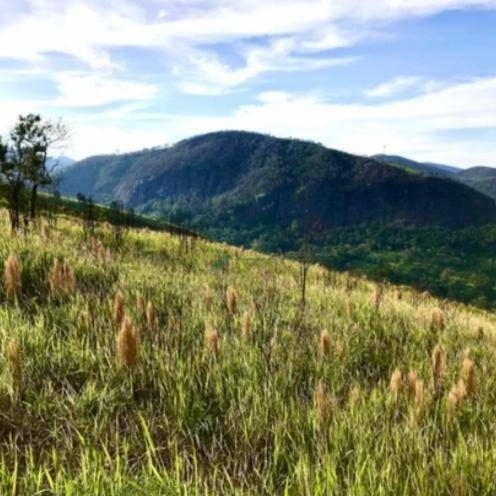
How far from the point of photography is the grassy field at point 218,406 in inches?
102

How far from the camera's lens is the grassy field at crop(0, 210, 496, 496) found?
2.59 m

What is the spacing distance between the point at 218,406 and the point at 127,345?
70cm

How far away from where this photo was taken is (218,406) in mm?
3570

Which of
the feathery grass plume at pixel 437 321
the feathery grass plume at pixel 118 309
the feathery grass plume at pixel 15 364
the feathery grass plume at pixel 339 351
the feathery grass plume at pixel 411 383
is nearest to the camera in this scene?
the feathery grass plume at pixel 15 364

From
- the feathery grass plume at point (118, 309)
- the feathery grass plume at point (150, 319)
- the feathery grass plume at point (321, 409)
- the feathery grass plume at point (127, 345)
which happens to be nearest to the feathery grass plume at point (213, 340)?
the feathery grass plume at point (150, 319)

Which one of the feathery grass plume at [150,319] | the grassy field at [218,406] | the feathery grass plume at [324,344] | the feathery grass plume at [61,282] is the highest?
the feathery grass plume at [61,282]

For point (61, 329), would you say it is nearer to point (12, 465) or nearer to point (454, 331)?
point (12, 465)

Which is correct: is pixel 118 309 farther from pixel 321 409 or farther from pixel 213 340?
pixel 321 409

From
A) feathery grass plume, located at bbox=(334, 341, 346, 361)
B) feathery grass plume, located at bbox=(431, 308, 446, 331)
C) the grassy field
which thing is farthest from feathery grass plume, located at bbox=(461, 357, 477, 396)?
feathery grass plume, located at bbox=(431, 308, 446, 331)

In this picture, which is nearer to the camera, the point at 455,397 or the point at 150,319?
the point at 455,397

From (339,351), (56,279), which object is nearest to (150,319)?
(56,279)

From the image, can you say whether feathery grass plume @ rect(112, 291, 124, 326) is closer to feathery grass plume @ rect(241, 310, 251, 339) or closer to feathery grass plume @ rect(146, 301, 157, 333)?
feathery grass plume @ rect(146, 301, 157, 333)

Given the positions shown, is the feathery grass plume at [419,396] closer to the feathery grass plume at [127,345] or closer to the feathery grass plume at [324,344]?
the feathery grass plume at [324,344]

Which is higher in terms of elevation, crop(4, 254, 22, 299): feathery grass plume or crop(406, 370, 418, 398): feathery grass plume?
crop(4, 254, 22, 299): feathery grass plume
